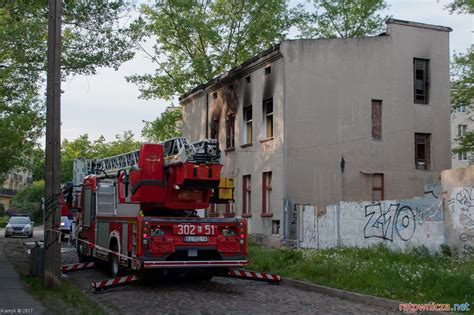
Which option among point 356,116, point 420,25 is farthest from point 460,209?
point 420,25

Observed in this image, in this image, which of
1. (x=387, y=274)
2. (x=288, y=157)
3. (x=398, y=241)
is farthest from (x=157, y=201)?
(x=288, y=157)

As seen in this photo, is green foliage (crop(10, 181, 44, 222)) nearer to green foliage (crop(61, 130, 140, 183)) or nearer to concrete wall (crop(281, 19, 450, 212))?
green foliage (crop(61, 130, 140, 183))

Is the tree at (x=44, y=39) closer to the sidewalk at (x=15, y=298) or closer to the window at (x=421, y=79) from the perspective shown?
the sidewalk at (x=15, y=298)

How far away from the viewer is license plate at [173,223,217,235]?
43.8 ft

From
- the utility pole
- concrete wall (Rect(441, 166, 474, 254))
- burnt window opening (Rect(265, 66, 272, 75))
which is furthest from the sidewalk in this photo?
burnt window opening (Rect(265, 66, 272, 75))

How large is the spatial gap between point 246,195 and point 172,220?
15.1 m

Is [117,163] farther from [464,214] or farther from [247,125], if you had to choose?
[247,125]

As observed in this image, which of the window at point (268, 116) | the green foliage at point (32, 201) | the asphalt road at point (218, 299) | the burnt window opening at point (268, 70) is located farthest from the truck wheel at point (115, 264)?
the green foliage at point (32, 201)

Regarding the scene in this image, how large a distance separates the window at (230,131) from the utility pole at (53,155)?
17.0 metres

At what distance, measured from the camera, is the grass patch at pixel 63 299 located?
33.7 ft

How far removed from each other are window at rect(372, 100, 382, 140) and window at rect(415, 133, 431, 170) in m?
2.03

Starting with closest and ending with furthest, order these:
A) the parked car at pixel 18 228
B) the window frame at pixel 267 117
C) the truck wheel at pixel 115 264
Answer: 1. the truck wheel at pixel 115 264
2. the window frame at pixel 267 117
3. the parked car at pixel 18 228

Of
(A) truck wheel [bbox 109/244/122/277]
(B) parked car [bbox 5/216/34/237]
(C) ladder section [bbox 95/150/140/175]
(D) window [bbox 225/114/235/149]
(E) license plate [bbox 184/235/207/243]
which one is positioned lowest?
(B) parked car [bbox 5/216/34/237]

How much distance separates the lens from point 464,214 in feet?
51.4
